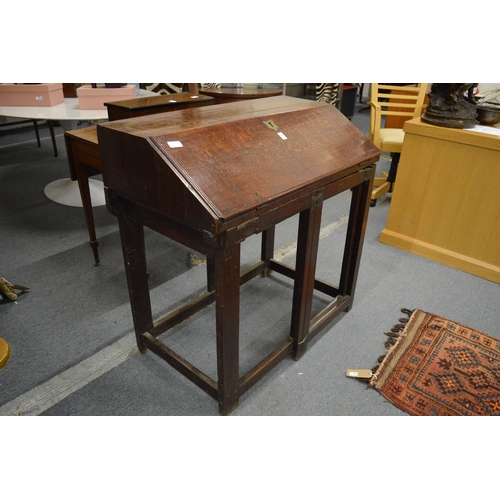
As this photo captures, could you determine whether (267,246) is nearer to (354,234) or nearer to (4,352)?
(354,234)

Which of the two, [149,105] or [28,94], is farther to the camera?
[28,94]

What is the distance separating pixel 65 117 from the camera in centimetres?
261

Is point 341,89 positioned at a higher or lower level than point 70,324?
higher

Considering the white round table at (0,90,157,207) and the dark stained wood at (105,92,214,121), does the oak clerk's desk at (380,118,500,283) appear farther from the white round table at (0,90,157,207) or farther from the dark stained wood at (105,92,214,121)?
the white round table at (0,90,157,207)

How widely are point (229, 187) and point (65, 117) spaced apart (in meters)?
1.87

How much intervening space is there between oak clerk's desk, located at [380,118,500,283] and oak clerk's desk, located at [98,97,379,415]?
2.82 ft

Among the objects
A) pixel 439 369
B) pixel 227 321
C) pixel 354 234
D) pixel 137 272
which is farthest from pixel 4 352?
pixel 439 369

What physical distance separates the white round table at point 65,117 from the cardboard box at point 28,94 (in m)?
0.05

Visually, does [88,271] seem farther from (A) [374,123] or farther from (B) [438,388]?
(A) [374,123]

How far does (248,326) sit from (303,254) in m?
0.60

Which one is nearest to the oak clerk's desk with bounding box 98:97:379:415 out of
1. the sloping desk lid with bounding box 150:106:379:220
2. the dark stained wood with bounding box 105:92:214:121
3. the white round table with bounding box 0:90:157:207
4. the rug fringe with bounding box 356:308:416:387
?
the sloping desk lid with bounding box 150:106:379:220

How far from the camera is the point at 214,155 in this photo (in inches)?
50.3

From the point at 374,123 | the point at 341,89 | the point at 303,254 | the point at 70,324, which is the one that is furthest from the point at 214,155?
the point at 341,89

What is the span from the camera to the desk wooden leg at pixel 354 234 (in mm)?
1864
